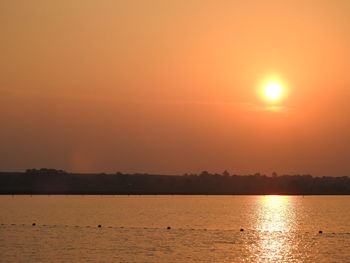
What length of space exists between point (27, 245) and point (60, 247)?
4721 millimetres

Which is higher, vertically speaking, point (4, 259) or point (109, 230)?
point (109, 230)

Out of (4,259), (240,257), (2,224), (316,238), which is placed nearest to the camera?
(4,259)

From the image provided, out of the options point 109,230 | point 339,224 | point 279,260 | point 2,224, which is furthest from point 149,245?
point 339,224

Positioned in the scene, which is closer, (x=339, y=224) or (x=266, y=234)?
(x=266, y=234)

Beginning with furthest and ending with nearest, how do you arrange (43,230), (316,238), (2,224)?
(2,224) < (43,230) < (316,238)

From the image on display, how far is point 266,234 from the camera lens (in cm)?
11744

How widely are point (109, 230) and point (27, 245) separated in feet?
98.0

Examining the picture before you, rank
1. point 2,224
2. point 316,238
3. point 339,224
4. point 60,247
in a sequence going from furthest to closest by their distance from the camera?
point 339,224 < point 2,224 < point 316,238 < point 60,247

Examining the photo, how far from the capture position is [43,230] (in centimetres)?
11444

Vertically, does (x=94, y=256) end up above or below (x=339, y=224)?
below

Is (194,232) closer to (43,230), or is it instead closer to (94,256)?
(43,230)

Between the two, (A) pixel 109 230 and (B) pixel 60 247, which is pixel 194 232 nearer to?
(A) pixel 109 230

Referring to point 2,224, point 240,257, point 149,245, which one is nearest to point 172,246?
point 149,245

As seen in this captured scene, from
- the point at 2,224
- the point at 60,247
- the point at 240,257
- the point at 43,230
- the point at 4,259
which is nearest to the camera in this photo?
the point at 4,259
